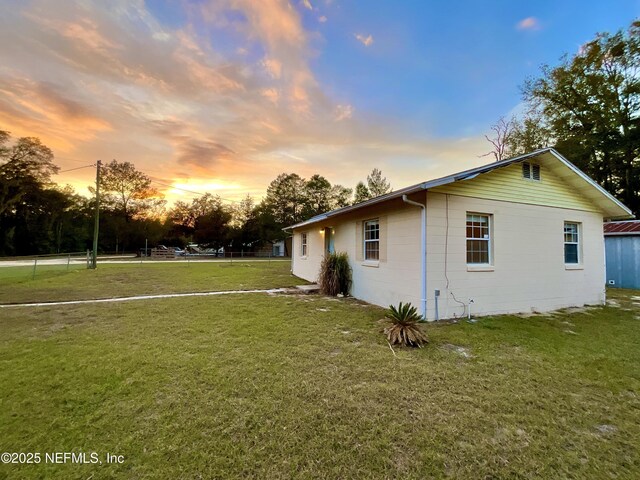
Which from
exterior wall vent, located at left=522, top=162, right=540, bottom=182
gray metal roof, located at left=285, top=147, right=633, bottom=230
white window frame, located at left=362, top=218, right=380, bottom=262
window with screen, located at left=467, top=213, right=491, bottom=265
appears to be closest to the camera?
gray metal roof, located at left=285, top=147, right=633, bottom=230

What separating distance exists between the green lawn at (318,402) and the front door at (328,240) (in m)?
5.97

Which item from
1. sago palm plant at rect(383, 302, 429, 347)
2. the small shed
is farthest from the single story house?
the small shed

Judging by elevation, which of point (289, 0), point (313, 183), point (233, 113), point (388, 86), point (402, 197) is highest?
point (313, 183)

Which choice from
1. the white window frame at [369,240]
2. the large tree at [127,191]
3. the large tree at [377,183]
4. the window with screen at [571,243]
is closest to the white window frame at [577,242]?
the window with screen at [571,243]

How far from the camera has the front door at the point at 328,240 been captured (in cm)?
1130

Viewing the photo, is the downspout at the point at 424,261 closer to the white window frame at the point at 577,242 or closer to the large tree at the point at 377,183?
the white window frame at the point at 577,242

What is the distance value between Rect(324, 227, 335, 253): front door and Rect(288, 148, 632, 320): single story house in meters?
1.86

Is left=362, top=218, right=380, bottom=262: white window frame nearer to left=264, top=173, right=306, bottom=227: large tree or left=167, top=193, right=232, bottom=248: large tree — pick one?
left=167, top=193, right=232, bottom=248: large tree

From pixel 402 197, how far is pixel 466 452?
498cm

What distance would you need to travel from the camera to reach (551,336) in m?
5.29

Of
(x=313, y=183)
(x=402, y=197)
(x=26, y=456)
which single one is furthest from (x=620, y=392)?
(x=313, y=183)

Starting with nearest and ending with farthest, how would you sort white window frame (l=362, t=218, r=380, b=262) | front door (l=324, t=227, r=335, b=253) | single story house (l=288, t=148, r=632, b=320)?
single story house (l=288, t=148, r=632, b=320) → white window frame (l=362, t=218, r=380, b=262) → front door (l=324, t=227, r=335, b=253)

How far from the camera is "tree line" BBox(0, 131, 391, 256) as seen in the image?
105 ft

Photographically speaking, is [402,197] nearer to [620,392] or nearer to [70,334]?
[620,392]
